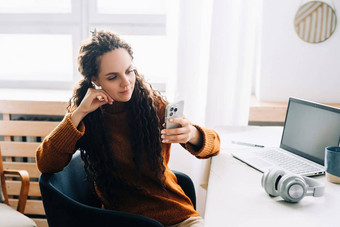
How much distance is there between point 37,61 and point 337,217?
7.08 ft

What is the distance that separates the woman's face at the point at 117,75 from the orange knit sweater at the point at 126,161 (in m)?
0.11

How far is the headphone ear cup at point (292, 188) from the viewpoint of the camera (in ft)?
Result: 3.37

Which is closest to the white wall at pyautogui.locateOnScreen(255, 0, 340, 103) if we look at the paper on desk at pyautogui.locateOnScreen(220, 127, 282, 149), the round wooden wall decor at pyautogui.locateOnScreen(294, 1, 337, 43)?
the round wooden wall decor at pyautogui.locateOnScreen(294, 1, 337, 43)

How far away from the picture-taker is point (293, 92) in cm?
222

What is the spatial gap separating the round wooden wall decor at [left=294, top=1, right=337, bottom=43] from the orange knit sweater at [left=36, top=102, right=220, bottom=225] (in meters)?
1.16

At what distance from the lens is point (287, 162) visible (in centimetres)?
135

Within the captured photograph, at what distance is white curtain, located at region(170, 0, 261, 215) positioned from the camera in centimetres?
194

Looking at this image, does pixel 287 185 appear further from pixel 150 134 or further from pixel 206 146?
pixel 150 134

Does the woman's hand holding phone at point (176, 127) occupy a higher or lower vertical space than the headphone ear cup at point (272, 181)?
higher

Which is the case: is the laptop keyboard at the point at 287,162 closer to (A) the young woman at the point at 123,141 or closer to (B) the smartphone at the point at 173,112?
(A) the young woman at the point at 123,141

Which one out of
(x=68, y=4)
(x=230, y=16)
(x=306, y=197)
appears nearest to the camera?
(x=306, y=197)

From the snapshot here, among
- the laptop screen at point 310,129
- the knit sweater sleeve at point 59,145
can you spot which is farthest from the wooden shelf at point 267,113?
the knit sweater sleeve at point 59,145

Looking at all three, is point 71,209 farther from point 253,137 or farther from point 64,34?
point 64,34

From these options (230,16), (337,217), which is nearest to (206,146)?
(337,217)
